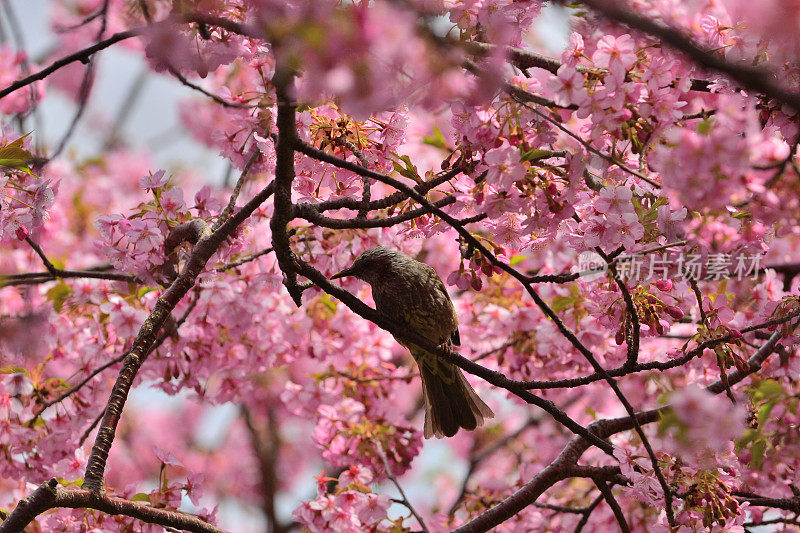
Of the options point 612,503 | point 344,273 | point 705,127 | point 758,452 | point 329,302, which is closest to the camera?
point 705,127

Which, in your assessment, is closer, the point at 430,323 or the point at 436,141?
the point at 430,323

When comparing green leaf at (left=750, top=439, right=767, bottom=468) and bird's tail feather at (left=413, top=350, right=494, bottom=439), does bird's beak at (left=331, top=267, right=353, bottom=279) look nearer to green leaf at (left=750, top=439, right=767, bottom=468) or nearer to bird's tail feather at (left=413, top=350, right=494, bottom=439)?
bird's tail feather at (left=413, top=350, right=494, bottom=439)

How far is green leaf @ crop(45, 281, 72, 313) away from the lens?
3.38 metres

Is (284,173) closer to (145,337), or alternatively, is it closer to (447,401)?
(145,337)

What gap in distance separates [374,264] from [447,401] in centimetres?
77

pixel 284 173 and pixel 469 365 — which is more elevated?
pixel 284 173

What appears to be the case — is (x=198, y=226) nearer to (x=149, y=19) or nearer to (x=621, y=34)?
(x=149, y=19)

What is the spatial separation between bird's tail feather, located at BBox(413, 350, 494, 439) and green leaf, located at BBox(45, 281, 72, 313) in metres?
1.74

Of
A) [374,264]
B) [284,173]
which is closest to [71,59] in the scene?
[284,173]

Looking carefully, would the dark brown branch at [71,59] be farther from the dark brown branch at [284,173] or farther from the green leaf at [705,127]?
the green leaf at [705,127]

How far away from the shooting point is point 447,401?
326 centimetres

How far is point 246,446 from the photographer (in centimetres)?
927

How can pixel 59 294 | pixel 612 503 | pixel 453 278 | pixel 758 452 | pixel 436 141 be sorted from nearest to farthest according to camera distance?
1. pixel 758 452
2. pixel 453 278
3. pixel 612 503
4. pixel 59 294
5. pixel 436 141

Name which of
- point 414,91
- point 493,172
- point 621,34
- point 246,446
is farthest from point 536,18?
point 246,446
